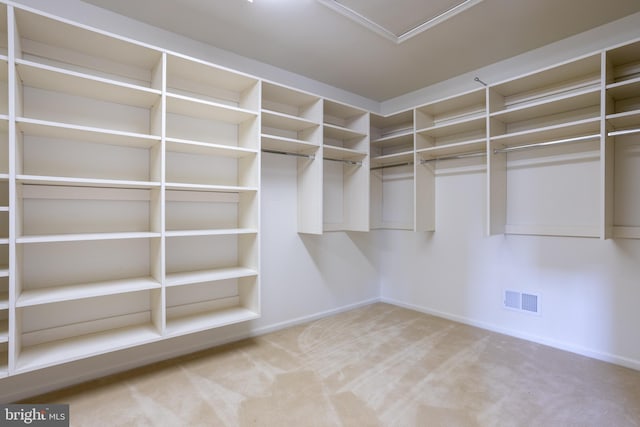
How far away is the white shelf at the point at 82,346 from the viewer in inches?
74.4

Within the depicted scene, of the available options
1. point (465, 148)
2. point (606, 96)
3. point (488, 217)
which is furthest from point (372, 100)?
point (606, 96)

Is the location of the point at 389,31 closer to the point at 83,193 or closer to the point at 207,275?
the point at 207,275

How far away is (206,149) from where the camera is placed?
2625mm

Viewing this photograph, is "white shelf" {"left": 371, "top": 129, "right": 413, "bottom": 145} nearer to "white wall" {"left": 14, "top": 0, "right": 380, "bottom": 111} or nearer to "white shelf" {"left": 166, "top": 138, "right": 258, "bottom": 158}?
"white wall" {"left": 14, "top": 0, "right": 380, "bottom": 111}

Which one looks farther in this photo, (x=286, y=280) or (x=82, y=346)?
(x=286, y=280)

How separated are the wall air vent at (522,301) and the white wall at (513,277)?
5cm

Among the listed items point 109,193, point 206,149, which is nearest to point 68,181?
point 109,193

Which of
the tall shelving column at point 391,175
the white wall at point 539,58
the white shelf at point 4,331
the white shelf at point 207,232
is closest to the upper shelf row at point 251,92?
the white wall at point 539,58

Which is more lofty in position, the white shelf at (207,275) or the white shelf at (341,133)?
the white shelf at (341,133)

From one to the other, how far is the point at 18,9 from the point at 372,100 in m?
3.52

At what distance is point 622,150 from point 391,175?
2266 mm

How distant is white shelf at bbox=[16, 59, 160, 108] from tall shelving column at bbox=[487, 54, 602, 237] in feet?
9.52

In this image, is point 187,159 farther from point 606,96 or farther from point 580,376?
point 580,376

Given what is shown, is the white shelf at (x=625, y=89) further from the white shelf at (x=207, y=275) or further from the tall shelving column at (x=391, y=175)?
the white shelf at (x=207, y=275)
